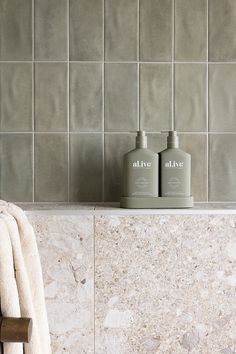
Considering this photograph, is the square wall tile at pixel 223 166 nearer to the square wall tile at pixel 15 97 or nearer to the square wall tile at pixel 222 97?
the square wall tile at pixel 222 97

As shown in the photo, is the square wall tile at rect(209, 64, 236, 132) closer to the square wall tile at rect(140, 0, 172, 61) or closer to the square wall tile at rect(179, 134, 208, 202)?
the square wall tile at rect(179, 134, 208, 202)

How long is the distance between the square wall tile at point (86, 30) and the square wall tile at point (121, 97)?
0.23ft

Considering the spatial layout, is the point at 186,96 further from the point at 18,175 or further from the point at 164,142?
the point at 18,175

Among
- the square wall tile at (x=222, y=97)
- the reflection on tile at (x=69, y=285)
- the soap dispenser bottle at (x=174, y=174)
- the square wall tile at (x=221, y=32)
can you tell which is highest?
the square wall tile at (x=221, y=32)

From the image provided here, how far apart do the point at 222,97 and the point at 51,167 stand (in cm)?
59

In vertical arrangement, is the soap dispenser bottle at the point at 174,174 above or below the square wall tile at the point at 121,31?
below

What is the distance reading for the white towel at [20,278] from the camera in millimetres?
821

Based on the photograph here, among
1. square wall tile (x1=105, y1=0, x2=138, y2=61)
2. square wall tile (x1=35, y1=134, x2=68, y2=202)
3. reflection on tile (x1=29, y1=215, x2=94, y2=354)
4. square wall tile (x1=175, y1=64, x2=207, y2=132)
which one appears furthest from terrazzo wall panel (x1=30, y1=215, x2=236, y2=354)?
square wall tile (x1=105, y1=0, x2=138, y2=61)

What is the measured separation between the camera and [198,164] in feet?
5.03

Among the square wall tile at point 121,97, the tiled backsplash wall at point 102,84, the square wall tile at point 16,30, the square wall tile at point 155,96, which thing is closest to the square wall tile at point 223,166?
the tiled backsplash wall at point 102,84

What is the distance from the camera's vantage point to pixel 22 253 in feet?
3.20

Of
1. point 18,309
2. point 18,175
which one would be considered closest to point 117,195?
point 18,175

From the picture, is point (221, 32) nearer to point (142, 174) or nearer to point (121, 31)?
point (121, 31)

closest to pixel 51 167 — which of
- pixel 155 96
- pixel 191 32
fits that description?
pixel 155 96
